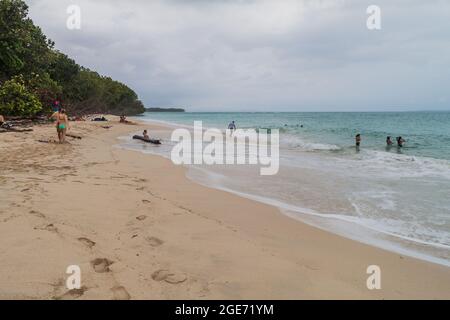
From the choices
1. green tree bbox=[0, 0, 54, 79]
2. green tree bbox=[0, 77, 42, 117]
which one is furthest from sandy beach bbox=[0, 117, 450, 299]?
green tree bbox=[0, 0, 54, 79]

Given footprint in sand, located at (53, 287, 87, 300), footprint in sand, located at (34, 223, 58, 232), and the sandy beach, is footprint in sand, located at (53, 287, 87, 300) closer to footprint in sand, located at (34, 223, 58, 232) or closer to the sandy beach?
the sandy beach

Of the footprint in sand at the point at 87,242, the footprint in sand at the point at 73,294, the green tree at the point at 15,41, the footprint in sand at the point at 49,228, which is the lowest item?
the footprint in sand at the point at 73,294

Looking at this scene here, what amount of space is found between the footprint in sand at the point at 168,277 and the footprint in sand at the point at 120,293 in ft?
1.11

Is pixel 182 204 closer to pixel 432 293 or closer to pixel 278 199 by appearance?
pixel 278 199

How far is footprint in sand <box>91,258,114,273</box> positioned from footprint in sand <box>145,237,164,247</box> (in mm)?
658

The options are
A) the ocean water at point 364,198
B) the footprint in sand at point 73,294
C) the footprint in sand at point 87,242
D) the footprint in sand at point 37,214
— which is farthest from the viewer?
the ocean water at point 364,198

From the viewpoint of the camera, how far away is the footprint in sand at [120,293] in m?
2.70

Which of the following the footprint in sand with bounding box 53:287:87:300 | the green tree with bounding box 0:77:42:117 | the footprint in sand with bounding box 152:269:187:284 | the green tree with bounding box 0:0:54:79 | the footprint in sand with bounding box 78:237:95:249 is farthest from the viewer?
the green tree with bounding box 0:0:54:79

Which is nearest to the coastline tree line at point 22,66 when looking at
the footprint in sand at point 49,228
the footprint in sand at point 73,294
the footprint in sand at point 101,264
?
the footprint in sand at point 49,228

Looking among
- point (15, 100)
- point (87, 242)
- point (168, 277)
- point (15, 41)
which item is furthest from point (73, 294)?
point (15, 41)

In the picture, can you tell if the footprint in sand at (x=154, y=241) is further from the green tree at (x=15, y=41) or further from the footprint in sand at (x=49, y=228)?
the green tree at (x=15, y=41)

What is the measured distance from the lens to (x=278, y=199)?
724 centimetres

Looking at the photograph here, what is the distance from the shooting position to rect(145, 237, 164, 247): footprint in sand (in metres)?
3.91

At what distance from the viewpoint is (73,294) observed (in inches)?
106
